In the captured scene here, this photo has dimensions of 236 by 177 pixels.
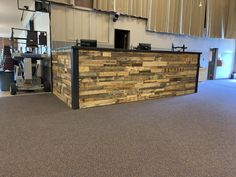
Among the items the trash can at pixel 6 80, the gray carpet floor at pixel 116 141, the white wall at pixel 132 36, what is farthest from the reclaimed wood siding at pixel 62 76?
the trash can at pixel 6 80

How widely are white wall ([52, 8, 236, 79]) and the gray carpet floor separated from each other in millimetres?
2917

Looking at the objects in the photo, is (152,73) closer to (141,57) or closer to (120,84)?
(141,57)

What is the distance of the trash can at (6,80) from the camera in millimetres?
6165

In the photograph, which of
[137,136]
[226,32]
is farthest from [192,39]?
[137,136]

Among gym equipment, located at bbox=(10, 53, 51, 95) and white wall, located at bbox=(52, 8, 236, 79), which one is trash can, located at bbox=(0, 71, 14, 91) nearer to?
Result: gym equipment, located at bbox=(10, 53, 51, 95)

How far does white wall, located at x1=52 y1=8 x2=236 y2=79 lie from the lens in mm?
6206

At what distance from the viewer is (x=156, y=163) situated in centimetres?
214

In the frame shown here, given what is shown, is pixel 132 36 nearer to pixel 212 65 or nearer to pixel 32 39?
pixel 32 39

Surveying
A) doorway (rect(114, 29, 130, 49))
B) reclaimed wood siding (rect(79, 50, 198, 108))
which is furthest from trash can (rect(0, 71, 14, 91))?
doorway (rect(114, 29, 130, 49))

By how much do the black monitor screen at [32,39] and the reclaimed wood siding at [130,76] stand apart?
110 inches

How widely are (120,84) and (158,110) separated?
1128 mm

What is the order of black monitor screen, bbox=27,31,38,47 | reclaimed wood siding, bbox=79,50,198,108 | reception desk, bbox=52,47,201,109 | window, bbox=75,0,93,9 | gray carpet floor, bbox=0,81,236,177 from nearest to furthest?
gray carpet floor, bbox=0,81,236,177 < reception desk, bbox=52,47,201,109 < reclaimed wood siding, bbox=79,50,198,108 < black monitor screen, bbox=27,31,38,47 < window, bbox=75,0,93,9

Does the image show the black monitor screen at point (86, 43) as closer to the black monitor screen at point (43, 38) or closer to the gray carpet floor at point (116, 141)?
the gray carpet floor at point (116, 141)

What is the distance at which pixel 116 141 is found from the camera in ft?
8.82
